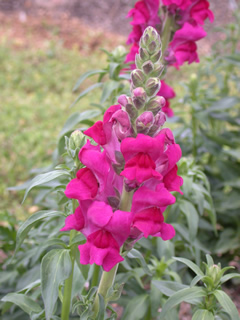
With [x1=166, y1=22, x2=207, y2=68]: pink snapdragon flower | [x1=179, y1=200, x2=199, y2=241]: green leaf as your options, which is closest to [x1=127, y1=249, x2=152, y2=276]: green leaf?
[x1=179, y1=200, x2=199, y2=241]: green leaf

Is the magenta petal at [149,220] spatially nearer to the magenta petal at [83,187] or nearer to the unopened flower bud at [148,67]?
the magenta petal at [83,187]

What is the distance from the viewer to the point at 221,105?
2.87 meters

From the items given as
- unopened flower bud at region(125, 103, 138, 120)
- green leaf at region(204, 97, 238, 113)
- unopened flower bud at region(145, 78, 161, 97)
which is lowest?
green leaf at region(204, 97, 238, 113)

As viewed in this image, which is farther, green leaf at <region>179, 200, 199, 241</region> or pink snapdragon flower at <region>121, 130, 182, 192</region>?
green leaf at <region>179, 200, 199, 241</region>

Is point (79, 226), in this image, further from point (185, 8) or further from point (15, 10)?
point (15, 10)

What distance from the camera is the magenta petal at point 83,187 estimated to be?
46.4 inches

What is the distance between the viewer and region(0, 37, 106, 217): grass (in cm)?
384

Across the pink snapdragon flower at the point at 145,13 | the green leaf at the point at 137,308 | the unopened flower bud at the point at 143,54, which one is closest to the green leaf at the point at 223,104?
the pink snapdragon flower at the point at 145,13

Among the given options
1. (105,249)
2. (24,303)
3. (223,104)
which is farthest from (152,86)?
(223,104)

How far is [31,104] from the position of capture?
484 cm

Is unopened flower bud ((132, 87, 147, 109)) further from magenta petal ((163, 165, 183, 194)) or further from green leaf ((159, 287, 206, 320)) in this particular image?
green leaf ((159, 287, 206, 320))

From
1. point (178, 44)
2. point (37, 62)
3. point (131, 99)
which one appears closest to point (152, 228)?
point (131, 99)

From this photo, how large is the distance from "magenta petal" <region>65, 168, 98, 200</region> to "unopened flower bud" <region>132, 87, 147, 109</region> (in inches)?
8.6

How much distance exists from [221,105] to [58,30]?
13.5 feet
